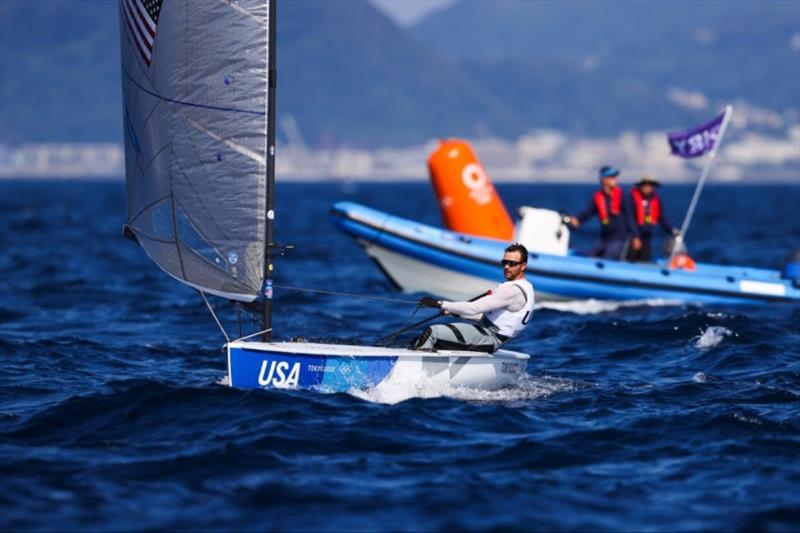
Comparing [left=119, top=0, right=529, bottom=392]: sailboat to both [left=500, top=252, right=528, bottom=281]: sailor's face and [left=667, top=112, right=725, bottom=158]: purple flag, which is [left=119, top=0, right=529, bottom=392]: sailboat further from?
[left=667, top=112, right=725, bottom=158]: purple flag

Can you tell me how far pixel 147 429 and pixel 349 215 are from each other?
10158mm

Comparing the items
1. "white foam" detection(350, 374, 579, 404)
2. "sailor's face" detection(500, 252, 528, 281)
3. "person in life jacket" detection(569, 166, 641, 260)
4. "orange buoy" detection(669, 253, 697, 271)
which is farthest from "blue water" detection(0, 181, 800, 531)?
"orange buoy" detection(669, 253, 697, 271)

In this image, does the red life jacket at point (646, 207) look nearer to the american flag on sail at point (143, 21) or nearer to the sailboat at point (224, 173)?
the sailboat at point (224, 173)

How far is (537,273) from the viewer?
19.0 metres

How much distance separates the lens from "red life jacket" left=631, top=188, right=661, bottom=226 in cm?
1917

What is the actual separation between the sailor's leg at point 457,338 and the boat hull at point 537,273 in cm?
724

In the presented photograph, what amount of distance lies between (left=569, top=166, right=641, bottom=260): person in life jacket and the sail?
8.36 m

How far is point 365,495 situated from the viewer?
851 cm

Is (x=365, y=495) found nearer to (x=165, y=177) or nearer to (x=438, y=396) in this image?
(x=438, y=396)

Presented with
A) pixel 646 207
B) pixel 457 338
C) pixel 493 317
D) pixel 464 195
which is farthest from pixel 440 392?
pixel 464 195

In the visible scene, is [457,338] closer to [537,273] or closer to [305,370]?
[305,370]

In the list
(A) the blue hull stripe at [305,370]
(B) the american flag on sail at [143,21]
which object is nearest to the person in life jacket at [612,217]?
(A) the blue hull stripe at [305,370]

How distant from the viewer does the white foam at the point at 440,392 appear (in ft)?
36.8

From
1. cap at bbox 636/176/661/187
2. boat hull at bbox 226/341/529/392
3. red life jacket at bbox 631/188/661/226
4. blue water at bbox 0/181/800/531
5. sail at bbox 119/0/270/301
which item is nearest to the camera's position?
blue water at bbox 0/181/800/531
